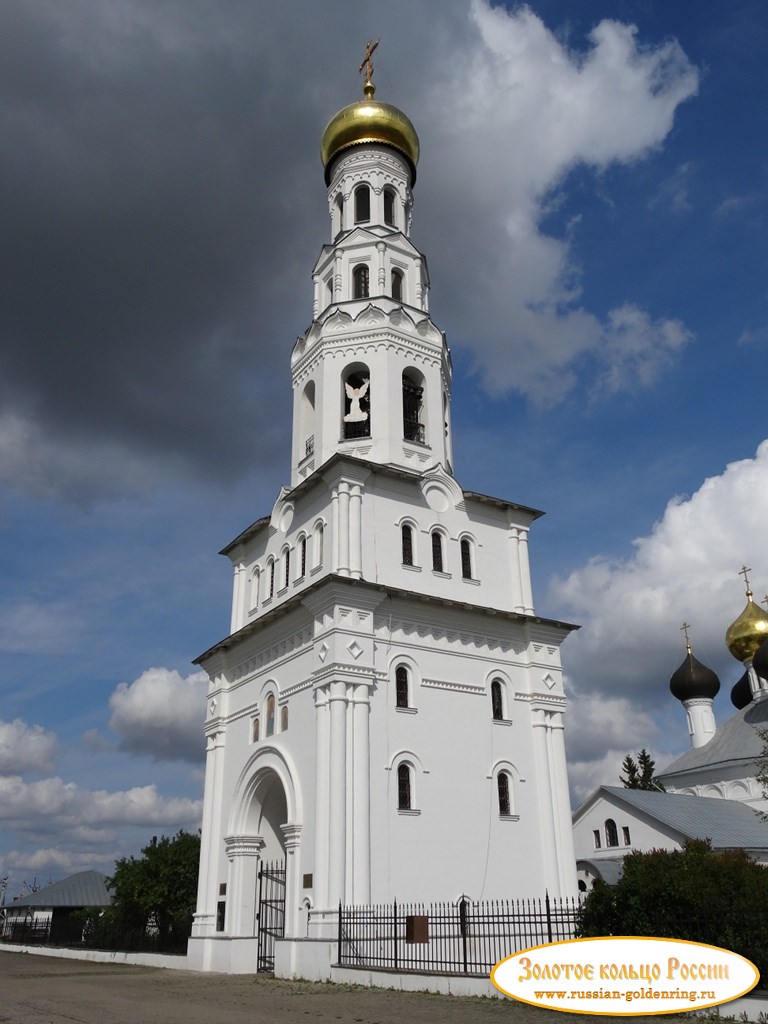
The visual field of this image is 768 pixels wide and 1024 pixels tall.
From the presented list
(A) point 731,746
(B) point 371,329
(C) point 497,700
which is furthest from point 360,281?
(A) point 731,746

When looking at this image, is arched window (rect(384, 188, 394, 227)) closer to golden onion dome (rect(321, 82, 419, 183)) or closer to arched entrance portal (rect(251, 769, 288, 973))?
golden onion dome (rect(321, 82, 419, 183))

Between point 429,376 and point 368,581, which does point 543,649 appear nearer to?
point 368,581

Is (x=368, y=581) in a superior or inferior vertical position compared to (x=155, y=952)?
superior

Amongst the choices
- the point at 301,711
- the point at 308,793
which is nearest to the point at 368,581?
the point at 301,711

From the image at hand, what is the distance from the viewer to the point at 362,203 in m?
27.6

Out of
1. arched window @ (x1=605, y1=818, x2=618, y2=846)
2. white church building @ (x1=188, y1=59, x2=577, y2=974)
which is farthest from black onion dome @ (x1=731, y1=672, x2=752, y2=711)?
white church building @ (x1=188, y1=59, x2=577, y2=974)

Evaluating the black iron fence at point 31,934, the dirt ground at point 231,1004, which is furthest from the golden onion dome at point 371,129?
the black iron fence at point 31,934

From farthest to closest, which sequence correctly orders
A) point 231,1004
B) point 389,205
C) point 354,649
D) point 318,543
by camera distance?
point 389,205 → point 318,543 → point 354,649 → point 231,1004

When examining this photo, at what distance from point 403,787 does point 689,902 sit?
769 centimetres

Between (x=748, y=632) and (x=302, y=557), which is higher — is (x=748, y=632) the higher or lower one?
the higher one

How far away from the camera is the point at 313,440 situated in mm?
→ 24328

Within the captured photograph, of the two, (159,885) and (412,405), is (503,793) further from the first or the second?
(159,885)

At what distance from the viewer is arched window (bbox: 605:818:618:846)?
32.7 metres

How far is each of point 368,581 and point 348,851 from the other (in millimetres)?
5690
